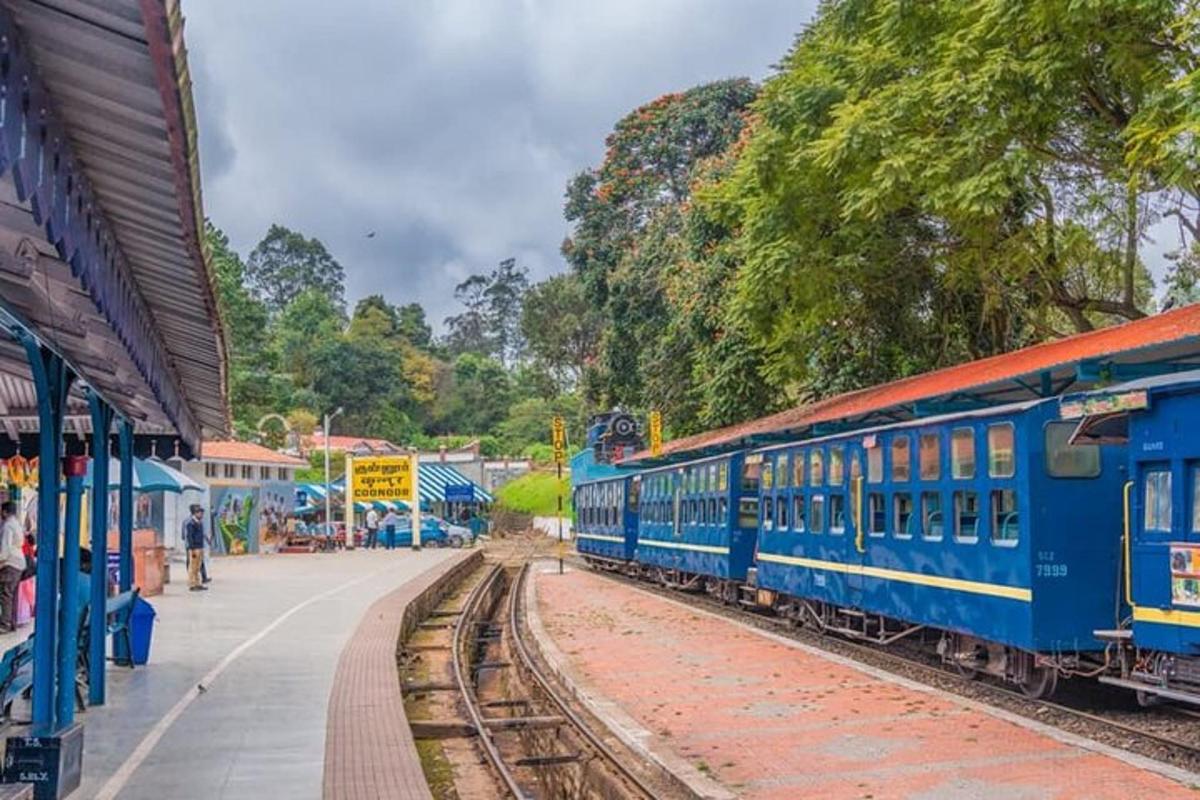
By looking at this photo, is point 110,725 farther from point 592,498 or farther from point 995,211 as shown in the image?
point 592,498

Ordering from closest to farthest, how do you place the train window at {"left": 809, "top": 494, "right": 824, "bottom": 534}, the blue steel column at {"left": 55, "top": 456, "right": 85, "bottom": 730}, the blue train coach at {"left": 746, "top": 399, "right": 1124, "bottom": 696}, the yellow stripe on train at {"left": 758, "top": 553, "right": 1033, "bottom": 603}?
the blue steel column at {"left": 55, "top": 456, "right": 85, "bottom": 730} < the blue train coach at {"left": 746, "top": 399, "right": 1124, "bottom": 696} < the yellow stripe on train at {"left": 758, "top": 553, "right": 1033, "bottom": 603} < the train window at {"left": 809, "top": 494, "right": 824, "bottom": 534}

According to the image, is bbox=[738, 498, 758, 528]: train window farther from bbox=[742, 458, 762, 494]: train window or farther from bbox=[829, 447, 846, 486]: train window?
bbox=[829, 447, 846, 486]: train window

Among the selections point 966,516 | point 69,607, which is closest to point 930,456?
point 966,516

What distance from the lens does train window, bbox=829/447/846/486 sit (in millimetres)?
15438

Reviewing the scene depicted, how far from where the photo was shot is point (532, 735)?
40.5 ft

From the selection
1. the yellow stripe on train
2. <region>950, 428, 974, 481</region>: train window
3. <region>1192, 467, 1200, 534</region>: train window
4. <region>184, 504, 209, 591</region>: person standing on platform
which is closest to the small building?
<region>184, 504, 209, 591</region>: person standing on platform

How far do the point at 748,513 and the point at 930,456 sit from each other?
8429 mm

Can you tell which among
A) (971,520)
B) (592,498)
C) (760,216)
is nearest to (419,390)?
(592,498)

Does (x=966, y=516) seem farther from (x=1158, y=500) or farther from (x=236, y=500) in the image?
(x=236, y=500)

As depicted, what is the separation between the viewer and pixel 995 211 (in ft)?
62.2

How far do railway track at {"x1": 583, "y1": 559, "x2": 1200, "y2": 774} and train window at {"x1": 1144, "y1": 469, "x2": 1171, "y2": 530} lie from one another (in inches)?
62.6

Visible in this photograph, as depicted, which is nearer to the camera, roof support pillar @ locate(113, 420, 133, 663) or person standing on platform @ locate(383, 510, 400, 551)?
roof support pillar @ locate(113, 420, 133, 663)

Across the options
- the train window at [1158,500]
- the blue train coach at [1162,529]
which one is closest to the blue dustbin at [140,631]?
the blue train coach at [1162,529]

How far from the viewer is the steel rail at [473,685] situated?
34.0 feet
